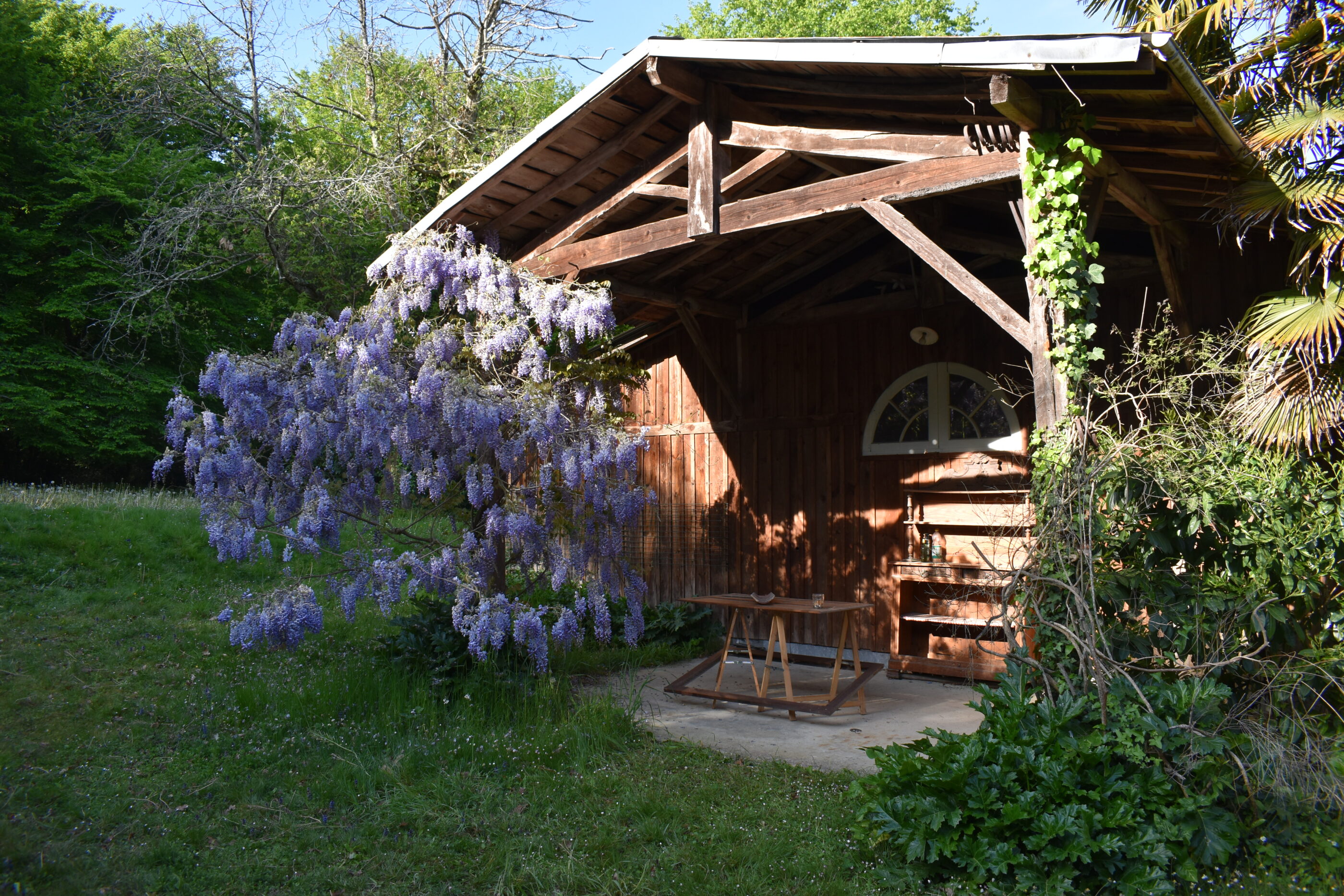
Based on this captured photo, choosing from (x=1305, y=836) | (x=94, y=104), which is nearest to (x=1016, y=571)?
(x=1305, y=836)

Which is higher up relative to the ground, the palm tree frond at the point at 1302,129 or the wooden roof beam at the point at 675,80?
the wooden roof beam at the point at 675,80

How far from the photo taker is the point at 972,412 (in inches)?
265

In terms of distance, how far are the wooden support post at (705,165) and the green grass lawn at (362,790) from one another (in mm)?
2945

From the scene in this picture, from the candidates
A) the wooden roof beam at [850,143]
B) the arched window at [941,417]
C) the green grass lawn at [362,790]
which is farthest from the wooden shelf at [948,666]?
the wooden roof beam at [850,143]

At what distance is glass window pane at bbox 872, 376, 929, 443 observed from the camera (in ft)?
22.9

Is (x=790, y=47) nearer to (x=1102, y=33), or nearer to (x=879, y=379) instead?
(x=1102, y=33)

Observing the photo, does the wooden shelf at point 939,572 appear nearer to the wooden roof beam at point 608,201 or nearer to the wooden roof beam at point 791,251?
the wooden roof beam at point 791,251

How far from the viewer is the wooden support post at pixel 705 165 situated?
5590 mm

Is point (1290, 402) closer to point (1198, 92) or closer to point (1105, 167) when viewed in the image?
point (1105, 167)

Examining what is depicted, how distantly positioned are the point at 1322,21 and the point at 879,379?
360 cm

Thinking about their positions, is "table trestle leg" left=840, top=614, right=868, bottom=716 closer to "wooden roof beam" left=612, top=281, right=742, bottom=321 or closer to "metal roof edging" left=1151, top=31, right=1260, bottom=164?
"wooden roof beam" left=612, top=281, right=742, bottom=321

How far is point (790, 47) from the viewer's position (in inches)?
187

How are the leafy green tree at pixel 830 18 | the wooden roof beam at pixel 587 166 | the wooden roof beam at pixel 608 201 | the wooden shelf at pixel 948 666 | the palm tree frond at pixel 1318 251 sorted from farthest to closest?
the leafy green tree at pixel 830 18, the wooden shelf at pixel 948 666, the wooden roof beam at pixel 608 201, the wooden roof beam at pixel 587 166, the palm tree frond at pixel 1318 251

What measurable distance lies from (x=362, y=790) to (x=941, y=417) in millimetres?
4740
